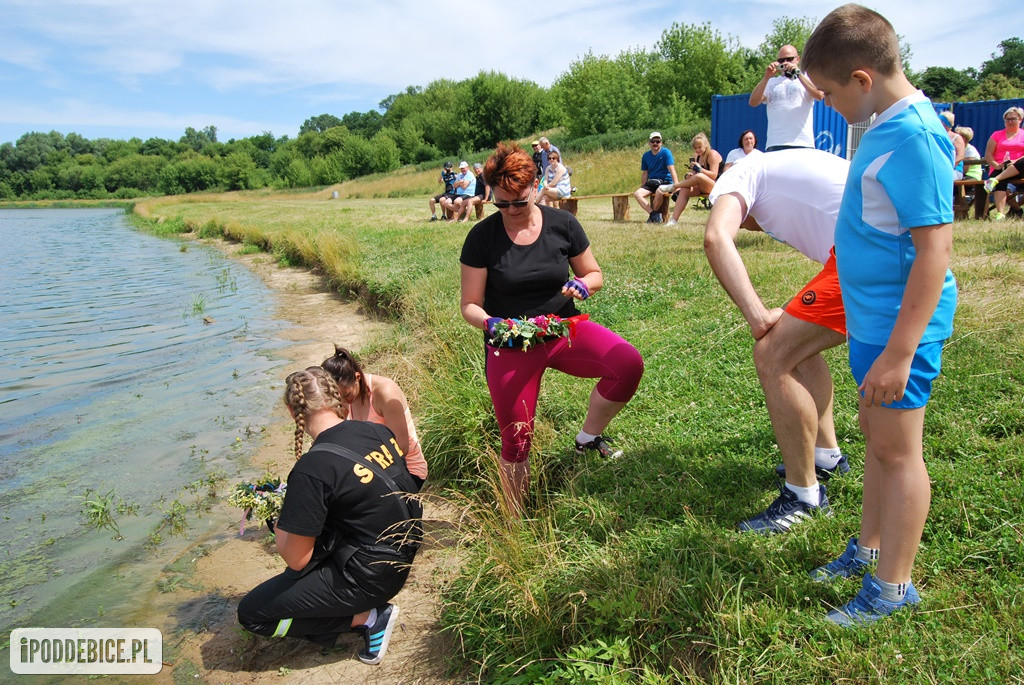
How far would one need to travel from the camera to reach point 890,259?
229cm

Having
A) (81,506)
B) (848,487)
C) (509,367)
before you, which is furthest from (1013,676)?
(81,506)

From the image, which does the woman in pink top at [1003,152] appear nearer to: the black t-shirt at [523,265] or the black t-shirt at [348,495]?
the black t-shirt at [523,265]

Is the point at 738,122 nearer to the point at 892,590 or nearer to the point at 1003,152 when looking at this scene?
the point at 1003,152

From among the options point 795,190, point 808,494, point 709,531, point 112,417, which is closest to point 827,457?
point 808,494

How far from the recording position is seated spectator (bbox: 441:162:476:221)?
18.0 m

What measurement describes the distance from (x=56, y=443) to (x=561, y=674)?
6523mm

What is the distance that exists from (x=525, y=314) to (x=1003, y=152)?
9.98 metres

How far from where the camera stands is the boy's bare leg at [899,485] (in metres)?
2.34

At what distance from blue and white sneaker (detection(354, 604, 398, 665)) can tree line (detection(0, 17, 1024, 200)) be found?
105ft

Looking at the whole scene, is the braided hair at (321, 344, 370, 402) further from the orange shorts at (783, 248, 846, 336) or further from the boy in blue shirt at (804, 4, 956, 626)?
the boy in blue shirt at (804, 4, 956, 626)

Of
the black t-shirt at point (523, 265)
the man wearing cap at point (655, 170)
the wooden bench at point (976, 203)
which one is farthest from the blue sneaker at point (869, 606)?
the man wearing cap at point (655, 170)

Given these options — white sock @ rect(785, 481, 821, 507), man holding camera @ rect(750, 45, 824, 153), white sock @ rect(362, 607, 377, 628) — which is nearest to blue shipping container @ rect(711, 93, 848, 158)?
man holding camera @ rect(750, 45, 824, 153)

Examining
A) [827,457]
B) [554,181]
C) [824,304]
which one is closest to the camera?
[824,304]

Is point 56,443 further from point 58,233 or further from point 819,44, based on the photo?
point 58,233
